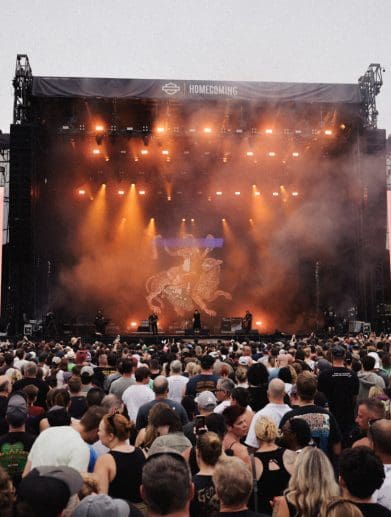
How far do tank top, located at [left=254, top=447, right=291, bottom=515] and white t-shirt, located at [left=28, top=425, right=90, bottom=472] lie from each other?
118cm

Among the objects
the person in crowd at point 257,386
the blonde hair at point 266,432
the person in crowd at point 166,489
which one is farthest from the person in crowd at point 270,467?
the person in crowd at point 257,386

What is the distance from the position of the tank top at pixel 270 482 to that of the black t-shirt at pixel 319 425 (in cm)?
72

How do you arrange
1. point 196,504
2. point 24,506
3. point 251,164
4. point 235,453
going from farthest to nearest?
1. point 251,164
2. point 235,453
3. point 196,504
4. point 24,506

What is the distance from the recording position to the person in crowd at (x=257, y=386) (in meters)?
6.05

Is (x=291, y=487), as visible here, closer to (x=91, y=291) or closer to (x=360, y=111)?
(x=360, y=111)

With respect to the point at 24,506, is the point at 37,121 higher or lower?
higher

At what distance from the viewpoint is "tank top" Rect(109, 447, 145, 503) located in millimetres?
3678

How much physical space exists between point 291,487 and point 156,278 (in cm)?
2827

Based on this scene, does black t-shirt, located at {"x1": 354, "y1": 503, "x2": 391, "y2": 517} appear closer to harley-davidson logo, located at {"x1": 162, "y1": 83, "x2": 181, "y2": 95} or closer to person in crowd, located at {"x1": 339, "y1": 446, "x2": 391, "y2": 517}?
person in crowd, located at {"x1": 339, "y1": 446, "x2": 391, "y2": 517}

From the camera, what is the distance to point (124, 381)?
6.72 m

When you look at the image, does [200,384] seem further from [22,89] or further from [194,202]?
[194,202]

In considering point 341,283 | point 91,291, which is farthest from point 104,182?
point 341,283

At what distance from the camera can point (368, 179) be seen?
21.6 meters

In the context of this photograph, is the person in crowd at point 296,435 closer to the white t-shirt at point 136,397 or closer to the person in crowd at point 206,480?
the person in crowd at point 206,480
